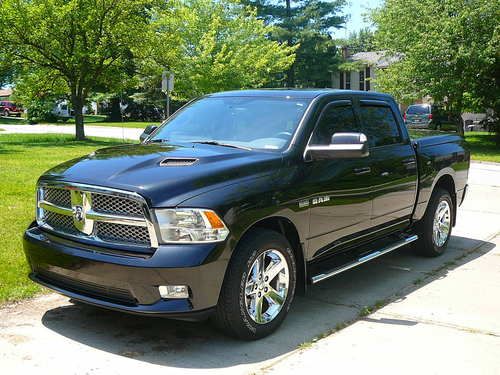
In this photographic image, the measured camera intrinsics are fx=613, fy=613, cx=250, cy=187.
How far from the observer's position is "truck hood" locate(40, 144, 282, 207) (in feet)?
13.1

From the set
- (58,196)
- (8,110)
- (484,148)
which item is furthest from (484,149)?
(8,110)

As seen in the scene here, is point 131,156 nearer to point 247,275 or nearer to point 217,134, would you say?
point 217,134

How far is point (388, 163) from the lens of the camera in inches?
233

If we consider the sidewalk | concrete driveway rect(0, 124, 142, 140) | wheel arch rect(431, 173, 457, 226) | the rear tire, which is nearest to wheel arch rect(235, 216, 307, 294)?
the sidewalk

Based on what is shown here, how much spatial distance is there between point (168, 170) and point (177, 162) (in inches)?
7.1

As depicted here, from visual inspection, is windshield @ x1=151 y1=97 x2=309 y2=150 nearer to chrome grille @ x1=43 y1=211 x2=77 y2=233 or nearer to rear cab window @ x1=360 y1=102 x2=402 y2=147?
rear cab window @ x1=360 y1=102 x2=402 y2=147

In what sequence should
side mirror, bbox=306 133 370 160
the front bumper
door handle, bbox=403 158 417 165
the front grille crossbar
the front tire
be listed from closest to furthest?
the front bumper → the front grille crossbar → the front tire → side mirror, bbox=306 133 370 160 → door handle, bbox=403 158 417 165

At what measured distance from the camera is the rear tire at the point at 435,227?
6918mm

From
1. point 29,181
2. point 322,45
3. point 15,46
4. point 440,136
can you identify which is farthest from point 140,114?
point 440,136

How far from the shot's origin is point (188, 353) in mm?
4191

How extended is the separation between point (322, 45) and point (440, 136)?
5586cm

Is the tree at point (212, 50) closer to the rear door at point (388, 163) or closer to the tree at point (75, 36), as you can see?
the tree at point (75, 36)

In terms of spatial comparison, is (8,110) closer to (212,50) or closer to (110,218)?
(212,50)

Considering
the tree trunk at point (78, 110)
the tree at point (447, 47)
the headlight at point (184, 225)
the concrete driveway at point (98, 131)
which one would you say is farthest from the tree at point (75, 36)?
the headlight at point (184, 225)
